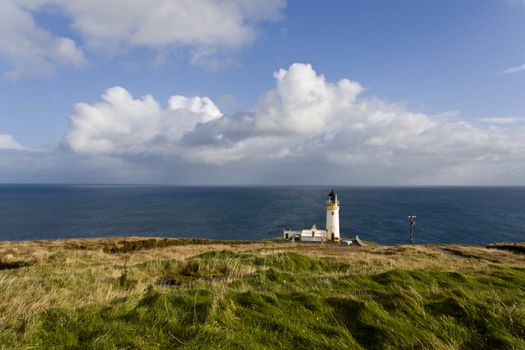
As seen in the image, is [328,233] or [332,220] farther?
[332,220]

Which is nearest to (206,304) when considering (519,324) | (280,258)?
(519,324)

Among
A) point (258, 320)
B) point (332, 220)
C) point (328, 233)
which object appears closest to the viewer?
point (258, 320)

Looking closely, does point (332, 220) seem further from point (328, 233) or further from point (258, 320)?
point (258, 320)

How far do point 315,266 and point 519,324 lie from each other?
11.3 meters

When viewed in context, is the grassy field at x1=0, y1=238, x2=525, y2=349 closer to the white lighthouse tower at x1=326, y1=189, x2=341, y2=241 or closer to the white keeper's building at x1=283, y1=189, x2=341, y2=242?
the white keeper's building at x1=283, y1=189, x2=341, y2=242

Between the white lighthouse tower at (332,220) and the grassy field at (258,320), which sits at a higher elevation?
the grassy field at (258,320)

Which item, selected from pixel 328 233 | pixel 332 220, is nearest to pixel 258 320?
pixel 328 233

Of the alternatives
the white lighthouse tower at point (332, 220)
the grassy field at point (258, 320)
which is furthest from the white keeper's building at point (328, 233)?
the grassy field at point (258, 320)

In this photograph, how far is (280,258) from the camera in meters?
17.0

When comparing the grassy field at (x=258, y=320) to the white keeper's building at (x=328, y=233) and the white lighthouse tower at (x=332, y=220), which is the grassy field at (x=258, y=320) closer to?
the white keeper's building at (x=328, y=233)

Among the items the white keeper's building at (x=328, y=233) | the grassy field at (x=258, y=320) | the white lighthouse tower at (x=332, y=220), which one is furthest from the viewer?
the white lighthouse tower at (x=332, y=220)

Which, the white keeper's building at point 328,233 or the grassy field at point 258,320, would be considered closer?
the grassy field at point 258,320

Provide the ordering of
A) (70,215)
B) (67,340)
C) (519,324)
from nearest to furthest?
(67,340)
(519,324)
(70,215)

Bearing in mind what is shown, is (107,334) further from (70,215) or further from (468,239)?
(70,215)
